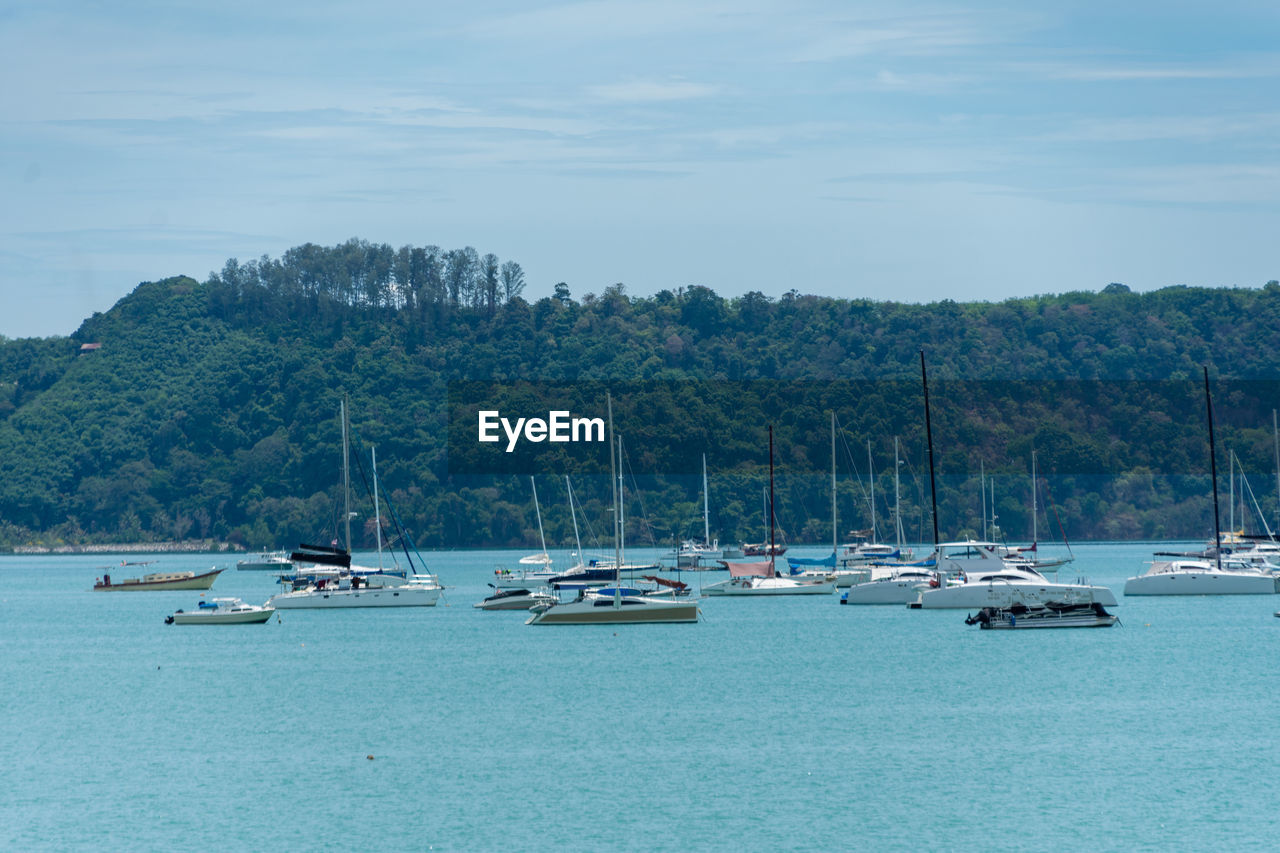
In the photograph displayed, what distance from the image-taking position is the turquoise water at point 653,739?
27766mm

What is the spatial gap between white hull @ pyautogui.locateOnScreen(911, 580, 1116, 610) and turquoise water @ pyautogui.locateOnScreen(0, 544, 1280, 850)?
255 centimetres

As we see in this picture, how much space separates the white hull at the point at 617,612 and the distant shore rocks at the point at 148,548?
4991 inches

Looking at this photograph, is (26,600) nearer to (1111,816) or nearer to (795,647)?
(795,647)

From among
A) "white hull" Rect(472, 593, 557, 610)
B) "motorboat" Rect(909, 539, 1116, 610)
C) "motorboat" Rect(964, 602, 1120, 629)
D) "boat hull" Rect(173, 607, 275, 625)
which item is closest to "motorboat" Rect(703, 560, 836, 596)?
"white hull" Rect(472, 593, 557, 610)

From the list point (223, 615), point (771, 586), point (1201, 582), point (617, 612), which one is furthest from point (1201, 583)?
point (223, 615)

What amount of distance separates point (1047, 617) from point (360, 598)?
31.1 m

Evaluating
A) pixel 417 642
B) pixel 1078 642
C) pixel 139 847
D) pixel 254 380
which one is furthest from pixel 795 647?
pixel 254 380

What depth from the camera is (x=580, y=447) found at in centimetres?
17238

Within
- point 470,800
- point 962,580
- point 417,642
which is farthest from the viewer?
point 962,580

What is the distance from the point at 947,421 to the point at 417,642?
124788 millimetres

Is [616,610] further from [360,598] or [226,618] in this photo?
[226,618]

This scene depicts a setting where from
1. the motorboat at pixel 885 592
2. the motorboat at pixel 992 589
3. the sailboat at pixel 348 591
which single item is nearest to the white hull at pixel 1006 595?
the motorboat at pixel 992 589

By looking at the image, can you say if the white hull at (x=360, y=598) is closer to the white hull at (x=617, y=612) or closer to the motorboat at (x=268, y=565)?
the white hull at (x=617, y=612)

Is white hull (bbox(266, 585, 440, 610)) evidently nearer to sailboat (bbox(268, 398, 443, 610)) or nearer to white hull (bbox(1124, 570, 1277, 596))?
sailboat (bbox(268, 398, 443, 610))
